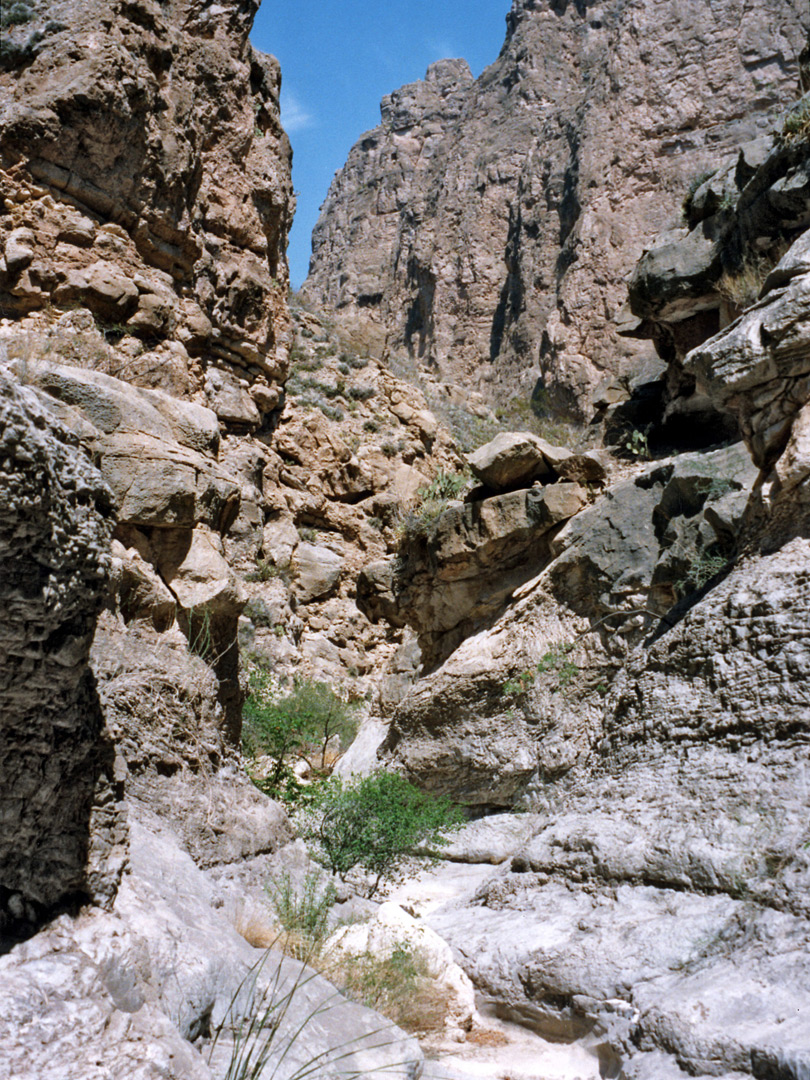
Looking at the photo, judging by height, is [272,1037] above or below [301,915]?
above

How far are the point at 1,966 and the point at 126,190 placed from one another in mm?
11711

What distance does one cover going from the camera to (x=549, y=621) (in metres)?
10.5

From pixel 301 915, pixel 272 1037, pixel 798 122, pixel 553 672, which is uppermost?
pixel 798 122

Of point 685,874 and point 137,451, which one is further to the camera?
point 137,451

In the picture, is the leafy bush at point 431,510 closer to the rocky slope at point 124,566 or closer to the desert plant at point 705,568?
the rocky slope at point 124,566

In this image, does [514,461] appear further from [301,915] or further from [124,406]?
[301,915]

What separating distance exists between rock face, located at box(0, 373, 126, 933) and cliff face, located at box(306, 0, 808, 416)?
2767 cm

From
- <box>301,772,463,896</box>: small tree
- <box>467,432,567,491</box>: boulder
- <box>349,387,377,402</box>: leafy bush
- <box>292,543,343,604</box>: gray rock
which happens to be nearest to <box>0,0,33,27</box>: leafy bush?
<box>467,432,567,491</box>: boulder

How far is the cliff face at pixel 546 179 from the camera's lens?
107 ft

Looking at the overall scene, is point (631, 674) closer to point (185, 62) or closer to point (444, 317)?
point (185, 62)

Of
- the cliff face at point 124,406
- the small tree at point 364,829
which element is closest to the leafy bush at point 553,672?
the small tree at point 364,829

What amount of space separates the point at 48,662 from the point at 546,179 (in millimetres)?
40974

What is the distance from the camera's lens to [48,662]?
2629 millimetres

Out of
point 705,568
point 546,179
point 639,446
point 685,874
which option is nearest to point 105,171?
point 639,446
